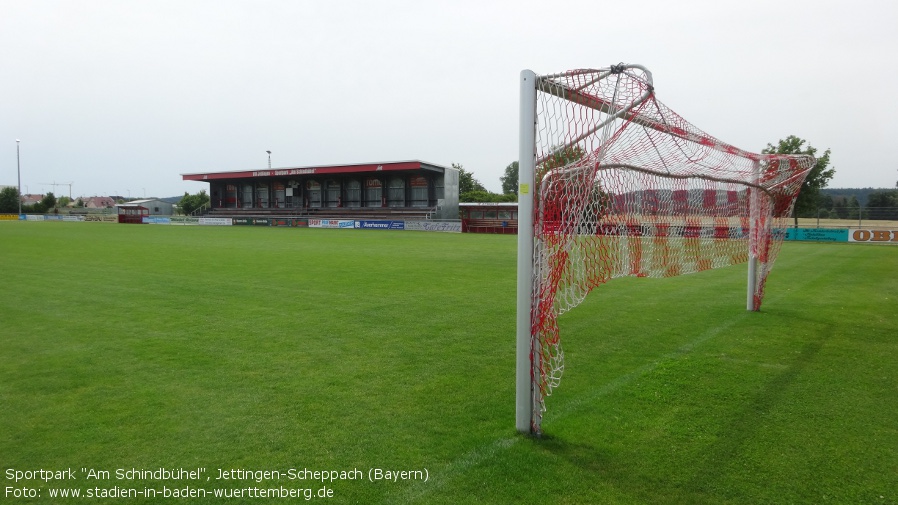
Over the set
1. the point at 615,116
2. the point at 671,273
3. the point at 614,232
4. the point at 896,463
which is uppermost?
the point at 615,116

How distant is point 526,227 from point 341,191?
52.5m

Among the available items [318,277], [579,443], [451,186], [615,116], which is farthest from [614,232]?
[451,186]

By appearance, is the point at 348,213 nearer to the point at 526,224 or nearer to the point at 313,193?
the point at 313,193

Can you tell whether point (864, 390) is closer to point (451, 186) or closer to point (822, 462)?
point (822, 462)

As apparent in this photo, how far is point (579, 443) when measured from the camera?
3912 mm

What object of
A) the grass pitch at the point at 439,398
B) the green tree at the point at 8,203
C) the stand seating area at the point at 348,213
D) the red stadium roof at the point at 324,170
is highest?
the red stadium roof at the point at 324,170

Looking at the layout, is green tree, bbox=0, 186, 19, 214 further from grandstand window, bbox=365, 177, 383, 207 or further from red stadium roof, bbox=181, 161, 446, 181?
grandstand window, bbox=365, 177, 383, 207

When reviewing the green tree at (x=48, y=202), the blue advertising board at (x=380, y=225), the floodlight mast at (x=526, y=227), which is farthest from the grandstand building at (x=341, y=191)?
the floodlight mast at (x=526, y=227)

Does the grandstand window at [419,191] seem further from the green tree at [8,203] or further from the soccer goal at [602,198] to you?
the green tree at [8,203]

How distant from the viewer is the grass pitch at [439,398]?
341cm

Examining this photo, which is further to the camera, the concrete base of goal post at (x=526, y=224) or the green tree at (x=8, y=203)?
the green tree at (x=8, y=203)

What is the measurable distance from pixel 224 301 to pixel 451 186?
41.1 metres

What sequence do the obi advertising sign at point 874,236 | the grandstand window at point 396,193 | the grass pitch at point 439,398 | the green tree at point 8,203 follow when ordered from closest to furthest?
the grass pitch at point 439,398 < the obi advertising sign at point 874,236 < the grandstand window at point 396,193 < the green tree at point 8,203

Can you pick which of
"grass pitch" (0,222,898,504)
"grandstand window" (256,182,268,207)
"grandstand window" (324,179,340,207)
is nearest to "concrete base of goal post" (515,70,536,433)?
"grass pitch" (0,222,898,504)
